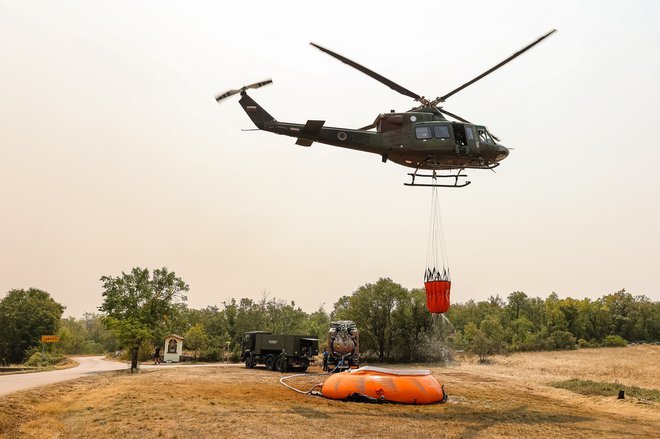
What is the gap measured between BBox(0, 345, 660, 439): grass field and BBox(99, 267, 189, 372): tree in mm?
6930

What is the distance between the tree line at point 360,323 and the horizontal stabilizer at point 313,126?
62.4ft

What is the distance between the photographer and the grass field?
37.3 feet

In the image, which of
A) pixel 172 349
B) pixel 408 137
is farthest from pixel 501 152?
pixel 172 349

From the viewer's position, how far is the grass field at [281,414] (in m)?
11.4

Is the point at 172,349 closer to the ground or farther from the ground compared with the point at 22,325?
closer to the ground

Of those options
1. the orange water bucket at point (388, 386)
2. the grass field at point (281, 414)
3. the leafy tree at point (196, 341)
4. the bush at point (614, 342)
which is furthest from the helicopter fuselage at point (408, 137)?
the bush at point (614, 342)

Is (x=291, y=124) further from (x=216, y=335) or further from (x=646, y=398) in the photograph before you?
(x=216, y=335)

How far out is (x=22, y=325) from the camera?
58.2 m

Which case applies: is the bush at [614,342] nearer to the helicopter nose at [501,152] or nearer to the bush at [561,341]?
the bush at [561,341]

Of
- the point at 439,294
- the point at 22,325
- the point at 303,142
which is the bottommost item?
the point at 22,325

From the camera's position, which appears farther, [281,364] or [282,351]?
[282,351]

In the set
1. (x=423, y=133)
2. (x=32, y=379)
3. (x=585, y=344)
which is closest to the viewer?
(x=423, y=133)

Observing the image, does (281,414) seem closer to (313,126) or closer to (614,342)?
(313,126)

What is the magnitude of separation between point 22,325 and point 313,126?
197 ft
